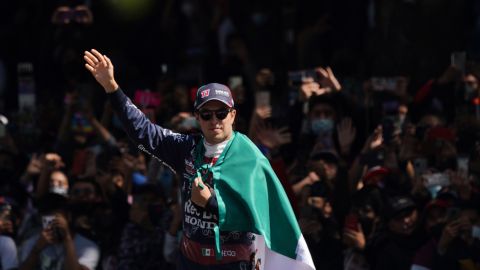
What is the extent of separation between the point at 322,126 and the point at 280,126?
0.61m

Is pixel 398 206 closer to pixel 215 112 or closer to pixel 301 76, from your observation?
pixel 301 76

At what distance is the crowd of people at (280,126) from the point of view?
34.7 feet

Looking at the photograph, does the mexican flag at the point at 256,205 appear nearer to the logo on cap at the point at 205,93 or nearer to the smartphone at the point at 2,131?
the logo on cap at the point at 205,93

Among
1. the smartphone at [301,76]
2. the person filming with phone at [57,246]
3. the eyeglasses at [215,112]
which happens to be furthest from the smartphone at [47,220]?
the eyeglasses at [215,112]

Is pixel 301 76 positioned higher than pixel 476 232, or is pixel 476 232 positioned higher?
pixel 301 76

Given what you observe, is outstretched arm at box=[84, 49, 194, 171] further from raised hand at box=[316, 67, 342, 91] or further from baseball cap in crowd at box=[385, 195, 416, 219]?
raised hand at box=[316, 67, 342, 91]

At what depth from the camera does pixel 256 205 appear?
8.30 meters

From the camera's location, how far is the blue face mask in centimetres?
1170

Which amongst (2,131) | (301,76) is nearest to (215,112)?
(301,76)

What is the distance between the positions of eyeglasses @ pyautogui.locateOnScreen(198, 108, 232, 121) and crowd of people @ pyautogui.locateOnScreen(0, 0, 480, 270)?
1.75 metres

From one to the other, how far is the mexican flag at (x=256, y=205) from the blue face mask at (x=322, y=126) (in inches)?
128

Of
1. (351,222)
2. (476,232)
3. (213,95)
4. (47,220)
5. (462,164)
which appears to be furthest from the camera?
(47,220)

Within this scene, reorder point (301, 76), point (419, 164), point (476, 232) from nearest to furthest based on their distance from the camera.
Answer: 1. point (476, 232)
2. point (419, 164)
3. point (301, 76)

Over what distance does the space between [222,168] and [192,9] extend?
747 centimetres
